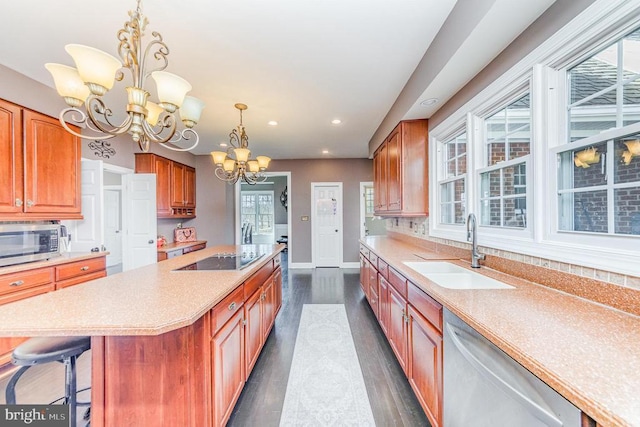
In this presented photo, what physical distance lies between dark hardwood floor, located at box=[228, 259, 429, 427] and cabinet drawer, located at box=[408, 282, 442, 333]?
27.8 inches

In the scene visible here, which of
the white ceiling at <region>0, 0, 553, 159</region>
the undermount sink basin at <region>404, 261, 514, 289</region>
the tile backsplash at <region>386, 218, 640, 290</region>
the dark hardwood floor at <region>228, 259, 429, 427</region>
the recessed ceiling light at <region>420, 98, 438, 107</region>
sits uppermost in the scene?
the white ceiling at <region>0, 0, 553, 159</region>

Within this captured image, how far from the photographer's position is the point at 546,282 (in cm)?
149

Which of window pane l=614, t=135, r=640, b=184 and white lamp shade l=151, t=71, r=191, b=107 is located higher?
white lamp shade l=151, t=71, r=191, b=107

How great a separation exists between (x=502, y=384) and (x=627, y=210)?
38.3 inches

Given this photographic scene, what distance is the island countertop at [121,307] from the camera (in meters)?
1.05

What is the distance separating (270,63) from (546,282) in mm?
2520

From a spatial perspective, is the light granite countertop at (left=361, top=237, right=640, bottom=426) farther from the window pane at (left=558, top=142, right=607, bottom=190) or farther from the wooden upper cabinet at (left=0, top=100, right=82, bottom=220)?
the wooden upper cabinet at (left=0, top=100, right=82, bottom=220)

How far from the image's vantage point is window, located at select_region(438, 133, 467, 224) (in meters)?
2.67

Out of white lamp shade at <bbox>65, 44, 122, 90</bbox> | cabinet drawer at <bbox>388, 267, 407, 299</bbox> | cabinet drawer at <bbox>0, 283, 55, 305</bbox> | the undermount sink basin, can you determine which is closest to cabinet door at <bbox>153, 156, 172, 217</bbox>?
cabinet drawer at <bbox>0, 283, 55, 305</bbox>

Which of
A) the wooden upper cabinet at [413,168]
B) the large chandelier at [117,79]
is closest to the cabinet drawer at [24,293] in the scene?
the large chandelier at [117,79]

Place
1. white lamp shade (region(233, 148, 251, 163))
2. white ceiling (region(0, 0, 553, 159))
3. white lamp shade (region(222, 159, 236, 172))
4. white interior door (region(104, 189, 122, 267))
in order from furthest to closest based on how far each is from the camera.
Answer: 1. white interior door (region(104, 189, 122, 267))
2. white lamp shade (region(222, 159, 236, 172))
3. white lamp shade (region(233, 148, 251, 163))
4. white ceiling (region(0, 0, 553, 159))

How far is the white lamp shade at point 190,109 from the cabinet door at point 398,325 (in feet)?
6.64

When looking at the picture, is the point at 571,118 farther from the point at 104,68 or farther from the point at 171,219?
the point at 171,219

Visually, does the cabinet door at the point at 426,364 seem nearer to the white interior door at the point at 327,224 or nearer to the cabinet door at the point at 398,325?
the cabinet door at the point at 398,325
